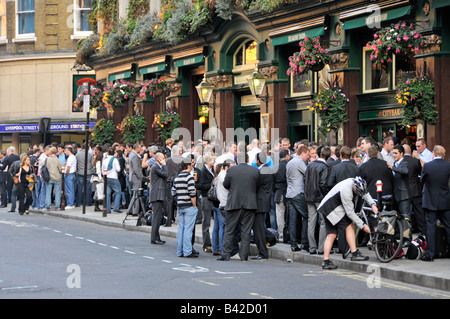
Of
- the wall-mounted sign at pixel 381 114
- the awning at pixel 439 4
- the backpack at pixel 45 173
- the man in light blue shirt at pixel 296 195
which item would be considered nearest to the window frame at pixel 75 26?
the backpack at pixel 45 173

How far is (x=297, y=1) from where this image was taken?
2236 cm

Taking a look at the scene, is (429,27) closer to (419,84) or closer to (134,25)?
(419,84)

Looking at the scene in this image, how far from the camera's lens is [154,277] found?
488 inches

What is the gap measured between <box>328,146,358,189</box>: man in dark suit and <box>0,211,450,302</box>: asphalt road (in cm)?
165

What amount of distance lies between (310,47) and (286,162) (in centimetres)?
545

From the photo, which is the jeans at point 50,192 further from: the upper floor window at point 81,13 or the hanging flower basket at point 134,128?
the upper floor window at point 81,13

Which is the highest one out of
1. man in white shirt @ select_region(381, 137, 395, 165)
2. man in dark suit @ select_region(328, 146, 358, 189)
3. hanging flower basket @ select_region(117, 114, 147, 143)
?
hanging flower basket @ select_region(117, 114, 147, 143)

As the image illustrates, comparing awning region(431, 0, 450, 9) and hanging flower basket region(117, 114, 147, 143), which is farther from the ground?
awning region(431, 0, 450, 9)

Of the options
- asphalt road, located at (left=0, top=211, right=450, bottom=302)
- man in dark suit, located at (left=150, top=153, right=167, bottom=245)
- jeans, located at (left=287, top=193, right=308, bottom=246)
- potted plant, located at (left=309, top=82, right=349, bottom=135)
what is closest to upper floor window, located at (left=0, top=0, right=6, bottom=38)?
potted plant, located at (left=309, top=82, right=349, bottom=135)

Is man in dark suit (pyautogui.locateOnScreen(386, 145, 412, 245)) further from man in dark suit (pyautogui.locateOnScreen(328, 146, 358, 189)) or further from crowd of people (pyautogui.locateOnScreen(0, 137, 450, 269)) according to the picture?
man in dark suit (pyautogui.locateOnScreen(328, 146, 358, 189))

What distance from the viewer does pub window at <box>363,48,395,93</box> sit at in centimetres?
2069

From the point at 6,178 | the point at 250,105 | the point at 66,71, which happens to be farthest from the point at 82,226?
the point at 66,71

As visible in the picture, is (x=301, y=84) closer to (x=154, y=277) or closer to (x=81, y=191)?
(x=81, y=191)

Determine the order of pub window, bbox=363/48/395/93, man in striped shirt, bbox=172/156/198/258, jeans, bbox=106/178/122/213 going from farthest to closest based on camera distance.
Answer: jeans, bbox=106/178/122/213, pub window, bbox=363/48/395/93, man in striped shirt, bbox=172/156/198/258
